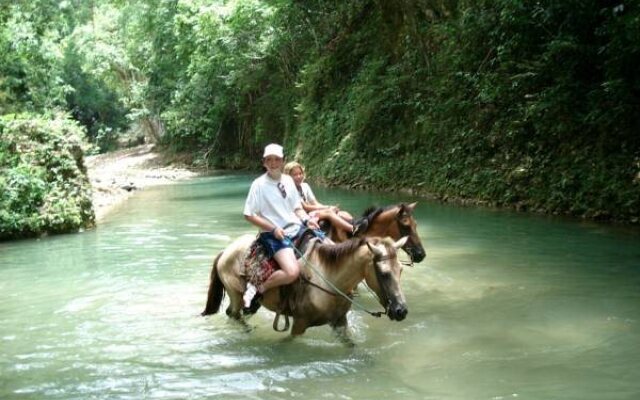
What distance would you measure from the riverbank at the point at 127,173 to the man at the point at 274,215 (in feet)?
51.7

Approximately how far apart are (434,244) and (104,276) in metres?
6.63

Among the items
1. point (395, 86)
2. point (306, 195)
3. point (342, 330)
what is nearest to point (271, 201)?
point (342, 330)

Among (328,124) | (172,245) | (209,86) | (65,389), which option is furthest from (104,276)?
(209,86)

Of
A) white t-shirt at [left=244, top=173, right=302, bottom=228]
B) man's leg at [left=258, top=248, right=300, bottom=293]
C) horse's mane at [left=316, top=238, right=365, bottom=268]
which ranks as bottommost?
man's leg at [left=258, top=248, right=300, bottom=293]

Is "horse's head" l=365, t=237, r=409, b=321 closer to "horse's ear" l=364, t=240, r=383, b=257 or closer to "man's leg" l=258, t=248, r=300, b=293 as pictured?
"horse's ear" l=364, t=240, r=383, b=257

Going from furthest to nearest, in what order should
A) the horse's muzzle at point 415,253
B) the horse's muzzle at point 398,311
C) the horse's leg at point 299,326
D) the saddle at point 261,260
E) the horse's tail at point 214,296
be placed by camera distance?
the horse's muzzle at point 415,253, the horse's tail at point 214,296, the saddle at point 261,260, the horse's leg at point 299,326, the horse's muzzle at point 398,311

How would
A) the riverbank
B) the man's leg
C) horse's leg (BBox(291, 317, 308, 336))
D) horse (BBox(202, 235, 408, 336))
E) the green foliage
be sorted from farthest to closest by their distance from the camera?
the riverbank < the green foliage < horse's leg (BBox(291, 317, 308, 336)) < the man's leg < horse (BBox(202, 235, 408, 336))

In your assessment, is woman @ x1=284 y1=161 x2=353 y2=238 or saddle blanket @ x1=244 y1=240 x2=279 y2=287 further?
woman @ x1=284 y1=161 x2=353 y2=238

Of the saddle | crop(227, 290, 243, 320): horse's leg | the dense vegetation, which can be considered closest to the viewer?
the saddle

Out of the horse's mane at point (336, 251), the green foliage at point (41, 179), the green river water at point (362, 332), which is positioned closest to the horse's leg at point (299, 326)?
the green river water at point (362, 332)

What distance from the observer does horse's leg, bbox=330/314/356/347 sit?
22.3 ft

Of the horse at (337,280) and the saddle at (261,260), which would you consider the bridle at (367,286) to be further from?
the saddle at (261,260)

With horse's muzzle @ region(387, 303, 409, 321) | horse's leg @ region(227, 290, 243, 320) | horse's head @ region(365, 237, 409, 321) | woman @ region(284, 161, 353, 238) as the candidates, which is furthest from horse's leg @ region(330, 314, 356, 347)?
woman @ region(284, 161, 353, 238)

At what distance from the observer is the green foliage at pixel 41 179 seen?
1552cm
